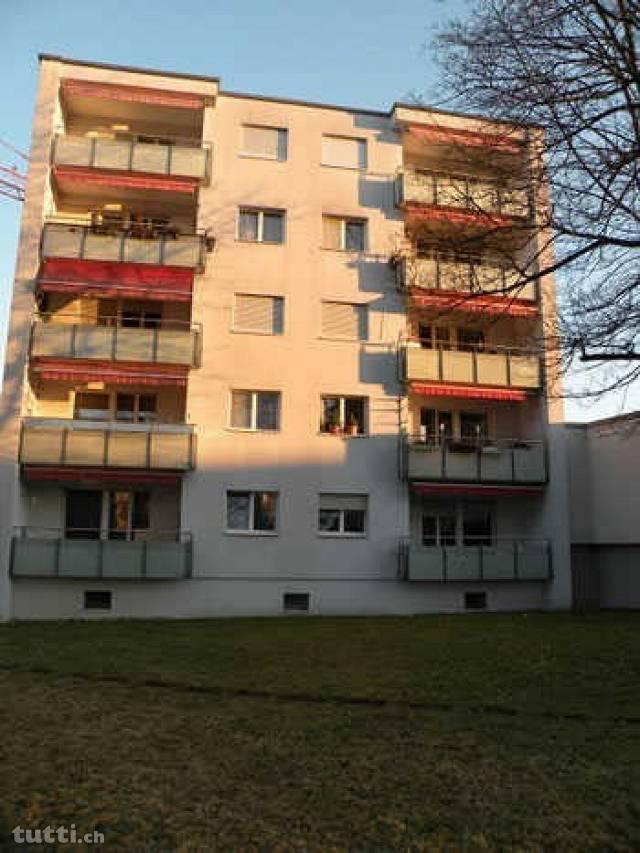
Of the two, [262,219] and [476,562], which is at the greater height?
[262,219]

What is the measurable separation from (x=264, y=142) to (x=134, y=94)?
14.6ft

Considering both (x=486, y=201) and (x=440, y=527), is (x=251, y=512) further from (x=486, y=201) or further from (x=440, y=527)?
(x=486, y=201)

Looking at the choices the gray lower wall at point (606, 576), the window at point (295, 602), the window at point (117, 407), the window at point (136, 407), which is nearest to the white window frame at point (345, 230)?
the window at point (136, 407)

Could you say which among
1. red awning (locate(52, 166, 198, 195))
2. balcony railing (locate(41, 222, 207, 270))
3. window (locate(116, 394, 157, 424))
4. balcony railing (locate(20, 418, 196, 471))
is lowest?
balcony railing (locate(20, 418, 196, 471))

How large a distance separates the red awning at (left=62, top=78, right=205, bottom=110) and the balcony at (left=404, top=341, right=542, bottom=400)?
35.4 feet

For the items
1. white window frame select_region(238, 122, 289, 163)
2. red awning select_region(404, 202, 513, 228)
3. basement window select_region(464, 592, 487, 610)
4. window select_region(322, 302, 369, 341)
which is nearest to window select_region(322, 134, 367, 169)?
white window frame select_region(238, 122, 289, 163)

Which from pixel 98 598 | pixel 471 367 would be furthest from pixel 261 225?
pixel 98 598

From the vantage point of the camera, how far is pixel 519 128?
435 inches

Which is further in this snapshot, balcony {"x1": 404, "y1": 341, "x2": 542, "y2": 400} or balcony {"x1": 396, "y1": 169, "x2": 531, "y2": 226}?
balcony {"x1": 404, "y1": 341, "x2": 542, "y2": 400}

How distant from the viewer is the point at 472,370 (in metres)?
24.4

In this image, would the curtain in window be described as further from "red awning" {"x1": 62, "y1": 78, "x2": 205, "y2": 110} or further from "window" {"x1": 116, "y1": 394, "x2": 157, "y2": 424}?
"window" {"x1": 116, "y1": 394, "x2": 157, "y2": 424}

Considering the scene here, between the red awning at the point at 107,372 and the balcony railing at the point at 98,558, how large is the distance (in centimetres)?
460

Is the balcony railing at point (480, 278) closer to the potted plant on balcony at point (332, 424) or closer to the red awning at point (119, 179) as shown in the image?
the potted plant on balcony at point (332, 424)

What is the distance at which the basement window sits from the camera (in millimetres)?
23953
